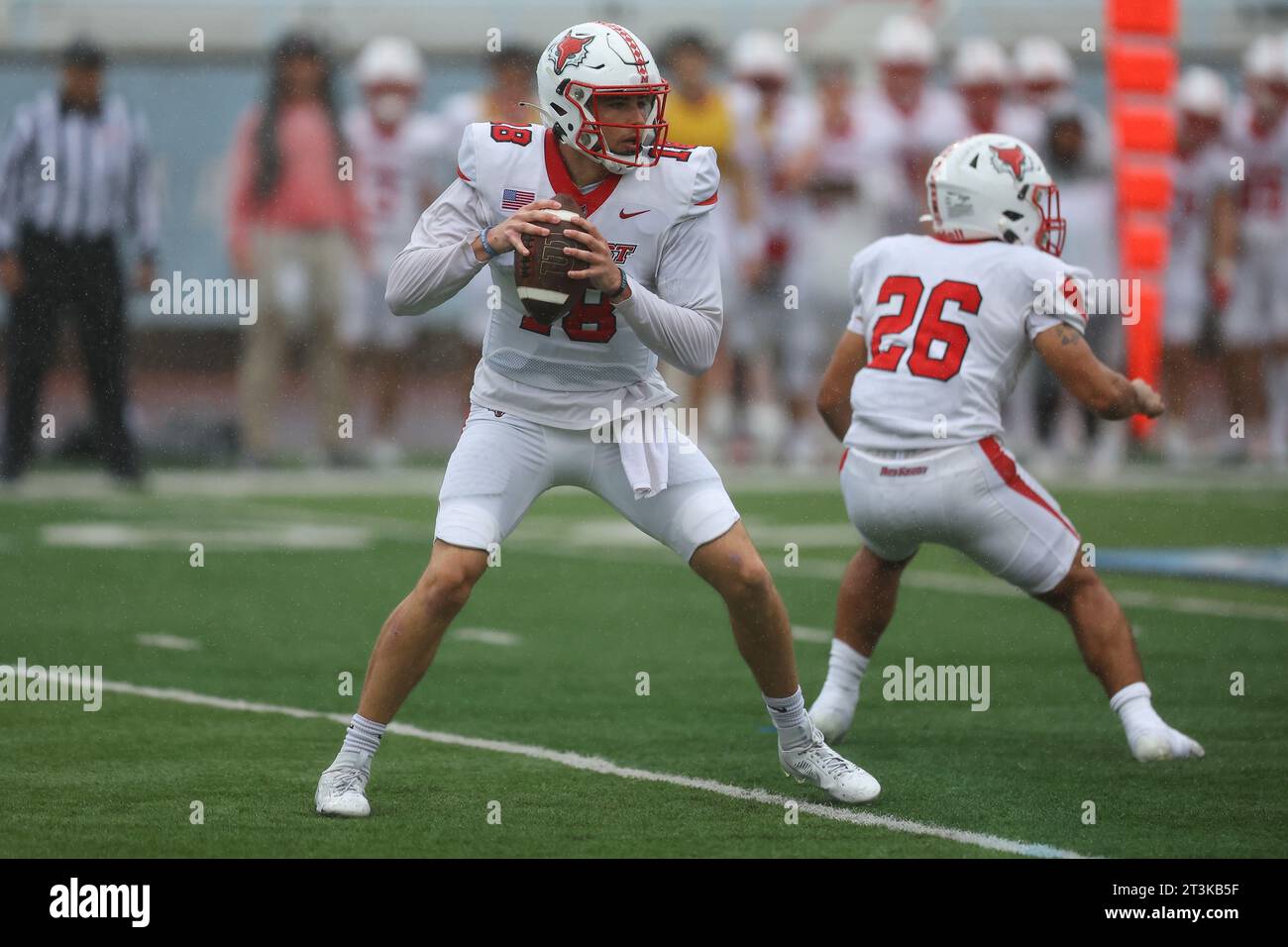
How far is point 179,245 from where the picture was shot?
15.7 m

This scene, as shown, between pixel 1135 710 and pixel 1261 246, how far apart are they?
31.3 feet

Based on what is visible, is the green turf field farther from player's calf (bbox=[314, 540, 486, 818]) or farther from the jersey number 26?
the jersey number 26

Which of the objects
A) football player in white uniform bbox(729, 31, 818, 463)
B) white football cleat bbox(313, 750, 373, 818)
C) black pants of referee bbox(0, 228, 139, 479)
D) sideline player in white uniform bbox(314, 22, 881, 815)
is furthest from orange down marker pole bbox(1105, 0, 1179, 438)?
white football cleat bbox(313, 750, 373, 818)

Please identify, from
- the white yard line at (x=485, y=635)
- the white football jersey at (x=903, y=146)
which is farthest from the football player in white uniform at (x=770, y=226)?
the white yard line at (x=485, y=635)

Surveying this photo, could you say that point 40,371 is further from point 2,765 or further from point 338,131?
point 2,765

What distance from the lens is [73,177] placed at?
11906 millimetres

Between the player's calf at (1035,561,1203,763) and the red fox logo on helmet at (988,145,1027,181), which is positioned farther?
the red fox logo on helmet at (988,145,1027,181)

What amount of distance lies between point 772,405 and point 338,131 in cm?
333

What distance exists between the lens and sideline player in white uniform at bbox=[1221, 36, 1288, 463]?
14.2 meters

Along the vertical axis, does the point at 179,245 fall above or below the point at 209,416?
above

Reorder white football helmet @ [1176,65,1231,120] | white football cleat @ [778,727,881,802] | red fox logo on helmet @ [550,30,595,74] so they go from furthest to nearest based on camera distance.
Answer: white football helmet @ [1176,65,1231,120], white football cleat @ [778,727,881,802], red fox logo on helmet @ [550,30,595,74]

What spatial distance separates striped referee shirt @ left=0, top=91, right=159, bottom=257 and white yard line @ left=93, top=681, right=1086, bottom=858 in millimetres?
5859

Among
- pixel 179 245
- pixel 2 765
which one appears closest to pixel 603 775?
pixel 2 765

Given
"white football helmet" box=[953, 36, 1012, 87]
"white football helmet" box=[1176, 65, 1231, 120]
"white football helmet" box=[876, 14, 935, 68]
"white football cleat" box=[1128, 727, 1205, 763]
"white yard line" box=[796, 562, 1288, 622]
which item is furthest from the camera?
"white football helmet" box=[1176, 65, 1231, 120]
